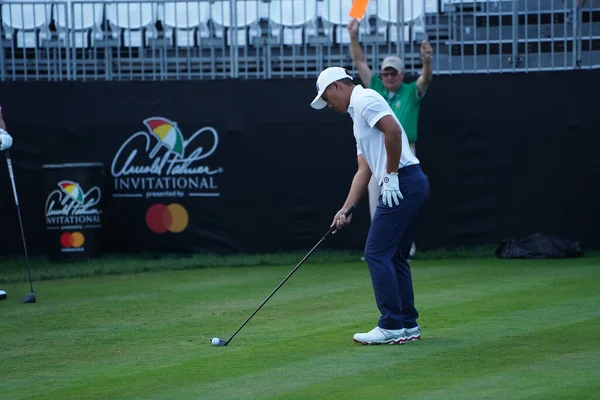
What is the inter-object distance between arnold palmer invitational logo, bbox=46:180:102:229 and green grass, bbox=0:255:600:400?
1.23 meters

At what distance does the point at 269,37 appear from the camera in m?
14.3

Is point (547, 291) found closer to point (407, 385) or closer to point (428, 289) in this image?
point (428, 289)

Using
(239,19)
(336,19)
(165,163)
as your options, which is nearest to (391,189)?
(165,163)

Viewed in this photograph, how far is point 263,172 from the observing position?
14031 mm

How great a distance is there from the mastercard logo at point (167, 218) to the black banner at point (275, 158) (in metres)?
0.02

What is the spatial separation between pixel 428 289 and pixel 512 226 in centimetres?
368

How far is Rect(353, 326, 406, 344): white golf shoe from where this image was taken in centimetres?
711

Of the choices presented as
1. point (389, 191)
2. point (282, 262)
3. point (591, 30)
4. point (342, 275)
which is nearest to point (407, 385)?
point (389, 191)

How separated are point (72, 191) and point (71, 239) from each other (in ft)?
2.08

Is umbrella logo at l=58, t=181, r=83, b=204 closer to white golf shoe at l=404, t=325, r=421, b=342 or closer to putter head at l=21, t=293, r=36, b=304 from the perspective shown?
putter head at l=21, t=293, r=36, b=304

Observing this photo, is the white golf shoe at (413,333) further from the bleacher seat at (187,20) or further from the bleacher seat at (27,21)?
the bleacher seat at (27,21)

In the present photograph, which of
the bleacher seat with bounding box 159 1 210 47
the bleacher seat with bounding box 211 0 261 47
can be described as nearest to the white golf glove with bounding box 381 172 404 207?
the bleacher seat with bounding box 211 0 261 47

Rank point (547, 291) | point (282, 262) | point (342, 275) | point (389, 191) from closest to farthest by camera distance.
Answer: point (389, 191)
point (547, 291)
point (342, 275)
point (282, 262)

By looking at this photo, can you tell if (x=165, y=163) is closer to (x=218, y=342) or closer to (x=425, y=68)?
(x=425, y=68)
